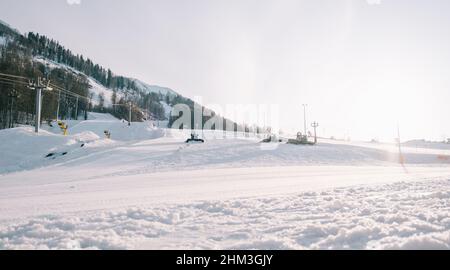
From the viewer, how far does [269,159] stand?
86.0 feet

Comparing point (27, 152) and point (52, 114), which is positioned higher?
point (52, 114)

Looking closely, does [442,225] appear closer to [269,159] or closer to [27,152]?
[269,159]

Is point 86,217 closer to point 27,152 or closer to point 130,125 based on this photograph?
point 27,152

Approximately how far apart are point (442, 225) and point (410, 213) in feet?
2.52

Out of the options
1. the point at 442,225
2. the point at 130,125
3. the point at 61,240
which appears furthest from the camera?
the point at 130,125

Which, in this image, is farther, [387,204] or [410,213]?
[387,204]

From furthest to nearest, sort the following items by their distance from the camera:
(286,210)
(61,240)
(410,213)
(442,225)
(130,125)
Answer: (130,125), (286,210), (410,213), (442,225), (61,240)
